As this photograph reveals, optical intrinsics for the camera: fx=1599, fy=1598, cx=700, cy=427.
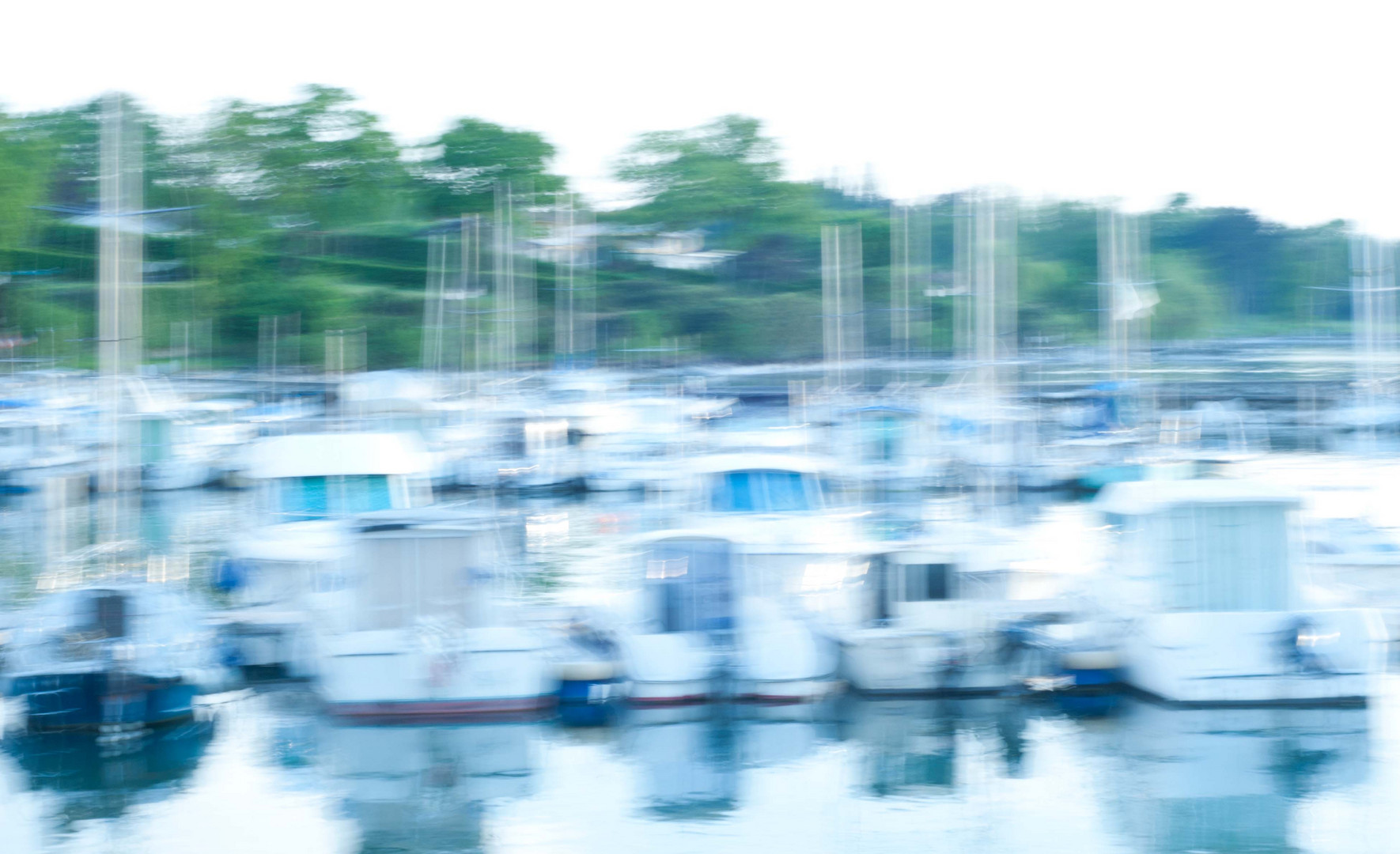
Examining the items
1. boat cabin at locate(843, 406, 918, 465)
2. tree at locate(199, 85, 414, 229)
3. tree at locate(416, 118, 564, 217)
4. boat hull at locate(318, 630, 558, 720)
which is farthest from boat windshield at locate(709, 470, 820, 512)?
tree at locate(416, 118, 564, 217)

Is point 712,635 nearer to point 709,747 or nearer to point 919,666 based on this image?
point 709,747

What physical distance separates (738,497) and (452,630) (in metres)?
9.19

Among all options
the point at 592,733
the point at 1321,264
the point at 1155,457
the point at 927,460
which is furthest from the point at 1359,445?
the point at 1321,264

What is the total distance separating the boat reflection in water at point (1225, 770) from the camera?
11719 millimetres

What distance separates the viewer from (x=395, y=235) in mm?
69562

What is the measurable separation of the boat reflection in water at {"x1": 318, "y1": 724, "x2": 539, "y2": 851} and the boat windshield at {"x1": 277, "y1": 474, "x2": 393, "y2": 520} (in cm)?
730

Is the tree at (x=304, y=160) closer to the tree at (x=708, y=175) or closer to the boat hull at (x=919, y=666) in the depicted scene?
the tree at (x=708, y=175)

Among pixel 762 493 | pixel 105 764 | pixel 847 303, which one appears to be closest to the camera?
pixel 105 764

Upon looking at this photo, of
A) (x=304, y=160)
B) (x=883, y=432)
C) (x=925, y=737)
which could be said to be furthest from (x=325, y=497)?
(x=304, y=160)

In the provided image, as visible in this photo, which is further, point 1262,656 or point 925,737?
point 1262,656

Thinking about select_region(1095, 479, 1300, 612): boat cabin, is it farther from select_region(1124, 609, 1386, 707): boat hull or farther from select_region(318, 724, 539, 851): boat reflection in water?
select_region(318, 724, 539, 851): boat reflection in water

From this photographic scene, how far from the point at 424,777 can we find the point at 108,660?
10.0 ft

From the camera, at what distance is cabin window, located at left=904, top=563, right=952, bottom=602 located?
1536cm

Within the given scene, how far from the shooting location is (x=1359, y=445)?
46.3 m
